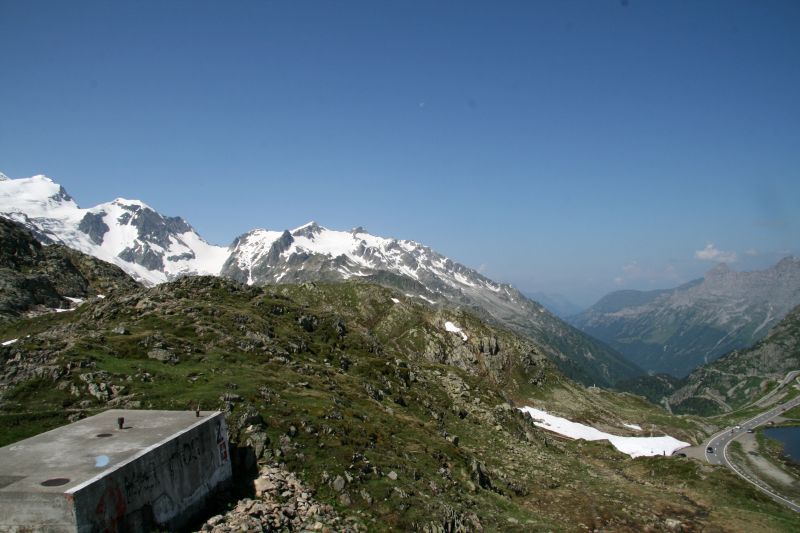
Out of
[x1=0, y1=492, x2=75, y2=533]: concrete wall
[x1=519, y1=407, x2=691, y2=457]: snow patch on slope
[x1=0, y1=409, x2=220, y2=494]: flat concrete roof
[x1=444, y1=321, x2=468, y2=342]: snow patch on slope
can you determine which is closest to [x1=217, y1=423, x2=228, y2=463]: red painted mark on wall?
[x1=0, y1=409, x2=220, y2=494]: flat concrete roof

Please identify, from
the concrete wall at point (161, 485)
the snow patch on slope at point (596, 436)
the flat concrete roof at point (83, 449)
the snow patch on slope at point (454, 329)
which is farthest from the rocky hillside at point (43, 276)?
the snow patch on slope at point (596, 436)

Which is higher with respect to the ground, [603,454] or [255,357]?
[255,357]

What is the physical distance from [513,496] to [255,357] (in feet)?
86.5

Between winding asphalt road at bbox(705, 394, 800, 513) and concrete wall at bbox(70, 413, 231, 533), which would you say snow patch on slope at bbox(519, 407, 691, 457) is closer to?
winding asphalt road at bbox(705, 394, 800, 513)

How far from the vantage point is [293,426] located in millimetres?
32500

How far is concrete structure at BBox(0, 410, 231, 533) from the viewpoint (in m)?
17.2

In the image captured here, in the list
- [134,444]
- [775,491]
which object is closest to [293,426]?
[134,444]

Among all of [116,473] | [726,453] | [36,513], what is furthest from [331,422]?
[726,453]

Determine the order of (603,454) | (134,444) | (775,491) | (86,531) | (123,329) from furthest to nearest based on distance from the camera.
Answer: (775,491) < (603,454) < (123,329) < (134,444) < (86,531)

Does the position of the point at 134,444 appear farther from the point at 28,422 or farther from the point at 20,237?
the point at 20,237

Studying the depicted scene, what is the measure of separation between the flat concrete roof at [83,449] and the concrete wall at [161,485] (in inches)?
14.4

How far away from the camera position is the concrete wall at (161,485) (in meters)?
18.1

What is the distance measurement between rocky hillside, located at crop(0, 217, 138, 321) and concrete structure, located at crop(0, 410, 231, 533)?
68984 millimetres

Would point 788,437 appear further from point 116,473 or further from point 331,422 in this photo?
point 116,473
